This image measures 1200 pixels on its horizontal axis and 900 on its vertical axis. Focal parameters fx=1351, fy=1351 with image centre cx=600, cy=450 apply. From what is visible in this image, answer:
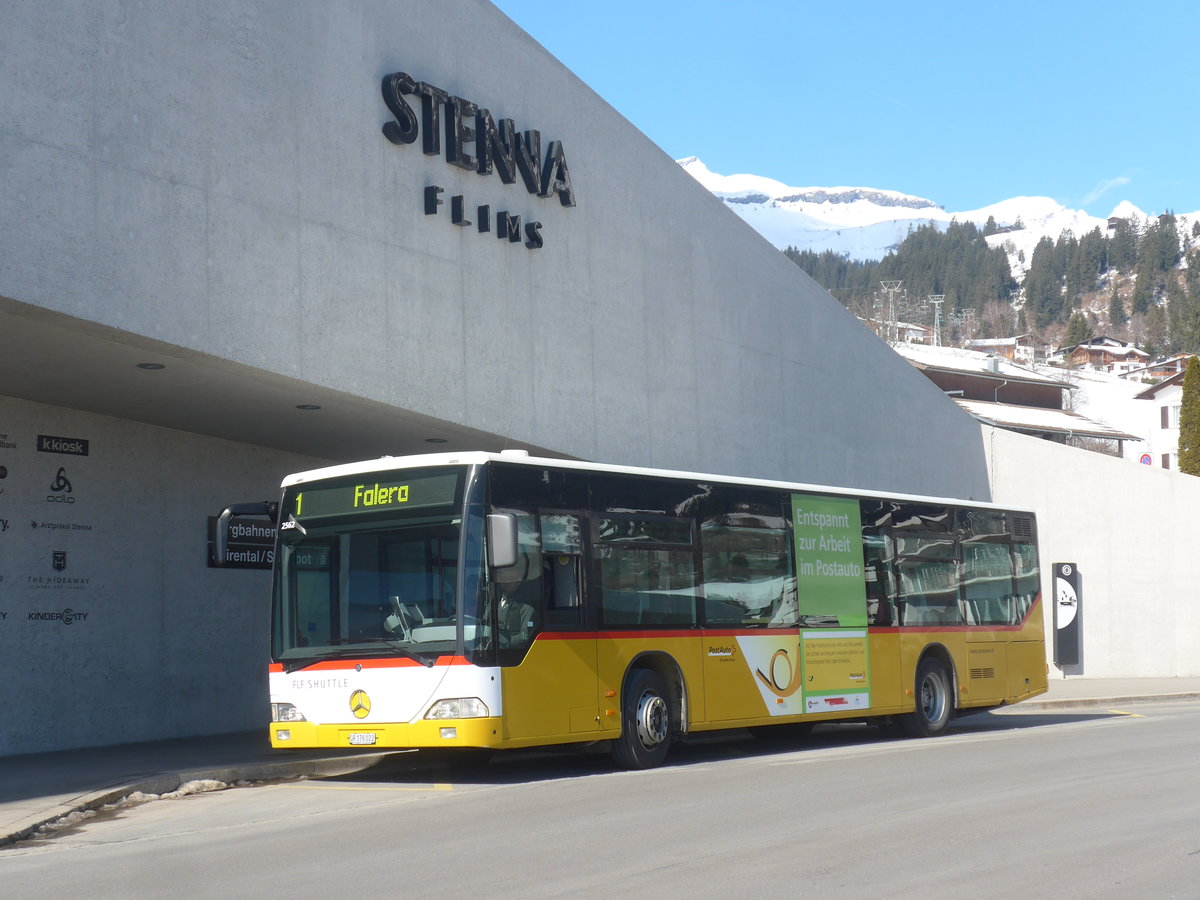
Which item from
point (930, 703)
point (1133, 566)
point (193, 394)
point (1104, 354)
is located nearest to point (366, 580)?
point (193, 394)

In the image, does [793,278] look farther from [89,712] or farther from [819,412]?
[89,712]

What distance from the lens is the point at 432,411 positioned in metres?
16.5

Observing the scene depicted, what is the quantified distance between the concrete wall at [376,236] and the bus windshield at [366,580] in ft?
7.48

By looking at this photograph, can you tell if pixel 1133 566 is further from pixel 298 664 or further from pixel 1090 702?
pixel 298 664

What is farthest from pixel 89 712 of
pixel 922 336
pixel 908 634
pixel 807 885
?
pixel 922 336

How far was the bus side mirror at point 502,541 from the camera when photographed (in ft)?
37.2

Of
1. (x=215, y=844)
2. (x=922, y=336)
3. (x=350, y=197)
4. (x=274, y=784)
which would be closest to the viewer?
(x=215, y=844)

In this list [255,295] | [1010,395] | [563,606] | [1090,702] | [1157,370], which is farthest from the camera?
→ [1157,370]

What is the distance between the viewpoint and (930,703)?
17.6 meters

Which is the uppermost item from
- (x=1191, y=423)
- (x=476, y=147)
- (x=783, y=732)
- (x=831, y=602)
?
(x=1191, y=423)

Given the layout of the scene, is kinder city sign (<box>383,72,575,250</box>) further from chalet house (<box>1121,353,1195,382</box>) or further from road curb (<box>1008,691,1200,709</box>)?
chalet house (<box>1121,353,1195,382</box>)

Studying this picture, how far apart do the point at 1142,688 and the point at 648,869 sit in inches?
894

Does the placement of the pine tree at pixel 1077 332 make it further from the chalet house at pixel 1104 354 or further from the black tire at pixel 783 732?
the black tire at pixel 783 732

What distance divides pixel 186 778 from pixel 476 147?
355 inches
